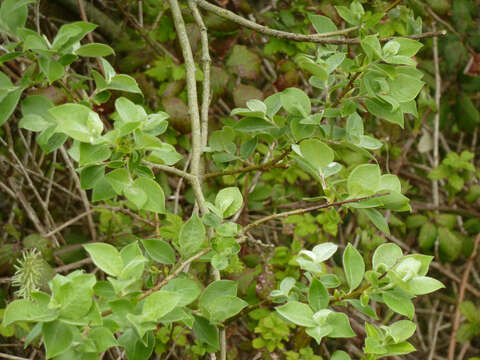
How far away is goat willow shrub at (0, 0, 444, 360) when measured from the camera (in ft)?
1.89

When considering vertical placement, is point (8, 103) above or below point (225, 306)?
above

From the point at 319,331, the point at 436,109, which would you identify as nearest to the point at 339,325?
the point at 319,331

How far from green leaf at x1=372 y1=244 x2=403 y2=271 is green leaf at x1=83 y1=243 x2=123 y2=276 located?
0.34m

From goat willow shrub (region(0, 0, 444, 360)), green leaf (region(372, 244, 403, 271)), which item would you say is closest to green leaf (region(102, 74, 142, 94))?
goat willow shrub (region(0, 0, 444, 360))

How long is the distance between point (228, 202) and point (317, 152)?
0.49 ft

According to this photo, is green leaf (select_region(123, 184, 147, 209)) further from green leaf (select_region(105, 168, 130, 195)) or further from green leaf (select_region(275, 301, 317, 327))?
green leaf (select_region(275, 301, 317, 327))

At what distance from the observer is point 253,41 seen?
5.49 ft

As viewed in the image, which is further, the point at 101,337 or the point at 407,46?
the point at 407,46

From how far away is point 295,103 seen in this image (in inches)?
32.8

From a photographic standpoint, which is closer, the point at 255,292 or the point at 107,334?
the point at 107,334

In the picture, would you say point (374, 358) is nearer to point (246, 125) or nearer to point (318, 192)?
point (246, 125)

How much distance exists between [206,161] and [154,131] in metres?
0.67

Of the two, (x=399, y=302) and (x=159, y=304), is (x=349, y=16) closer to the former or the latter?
(x=399, y=302)

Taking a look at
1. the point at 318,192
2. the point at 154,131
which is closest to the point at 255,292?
the point at 318,192
